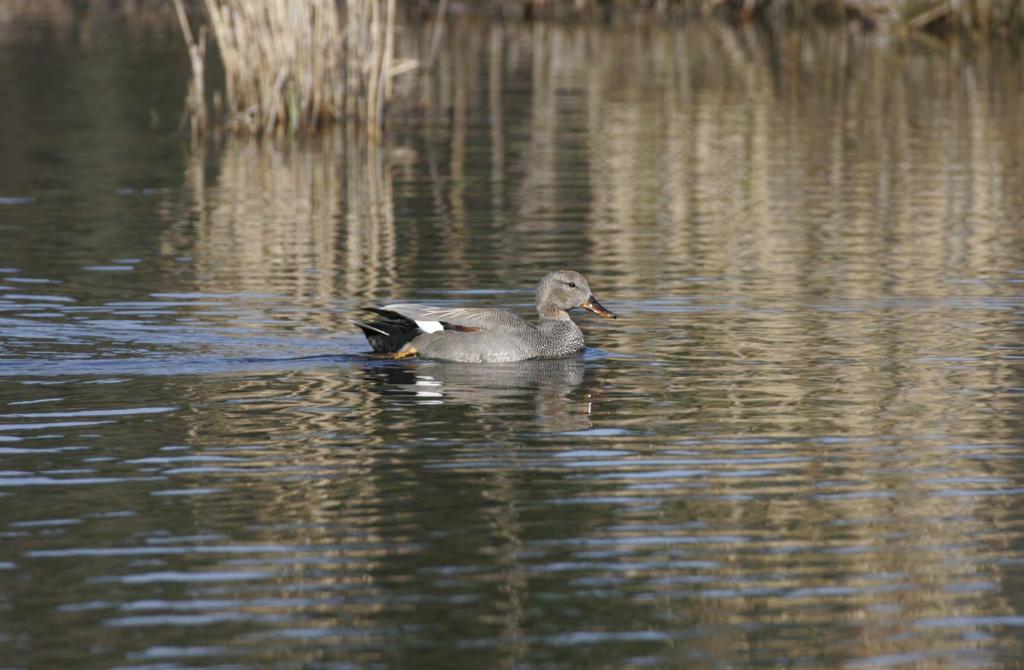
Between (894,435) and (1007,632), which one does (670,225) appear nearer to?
(894,435)

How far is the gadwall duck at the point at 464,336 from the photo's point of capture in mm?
12562

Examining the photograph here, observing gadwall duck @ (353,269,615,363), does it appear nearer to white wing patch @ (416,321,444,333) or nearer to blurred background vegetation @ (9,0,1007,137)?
white wing patch @ (416,321,444,333)

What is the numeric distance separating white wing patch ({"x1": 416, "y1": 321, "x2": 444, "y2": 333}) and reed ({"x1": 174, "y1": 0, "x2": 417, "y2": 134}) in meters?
10.8

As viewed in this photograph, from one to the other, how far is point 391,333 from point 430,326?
32 centimetres

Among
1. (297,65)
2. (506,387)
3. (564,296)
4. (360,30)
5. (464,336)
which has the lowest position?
(506,387)

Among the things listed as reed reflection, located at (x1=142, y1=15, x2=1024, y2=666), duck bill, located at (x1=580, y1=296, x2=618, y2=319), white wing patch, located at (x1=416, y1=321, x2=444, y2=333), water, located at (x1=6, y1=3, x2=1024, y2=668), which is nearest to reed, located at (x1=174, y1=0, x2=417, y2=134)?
water, located at (x1=6, y1=3, x2=1024, y2=668)

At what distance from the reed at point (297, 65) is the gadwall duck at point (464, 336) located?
1063cm

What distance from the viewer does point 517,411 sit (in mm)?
11141

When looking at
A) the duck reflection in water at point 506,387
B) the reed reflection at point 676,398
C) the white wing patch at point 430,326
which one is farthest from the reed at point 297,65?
the duck reflection in water at point 506,387

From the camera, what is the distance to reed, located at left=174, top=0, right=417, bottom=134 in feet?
76.4

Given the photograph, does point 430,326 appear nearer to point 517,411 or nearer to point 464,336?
point 464,336

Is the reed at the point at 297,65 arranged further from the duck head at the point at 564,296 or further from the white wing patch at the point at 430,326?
the white wing patch at the point at 430,326

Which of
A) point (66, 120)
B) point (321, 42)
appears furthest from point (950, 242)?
point (66, 120)

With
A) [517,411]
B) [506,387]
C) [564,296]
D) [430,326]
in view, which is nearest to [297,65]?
[564,296]
